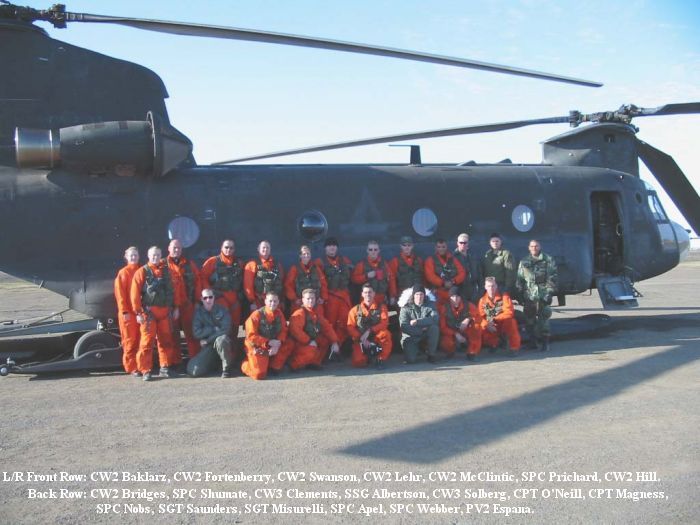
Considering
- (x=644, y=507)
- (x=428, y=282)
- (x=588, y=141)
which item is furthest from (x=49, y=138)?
(x=588, y=141)

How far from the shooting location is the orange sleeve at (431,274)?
26.8ft

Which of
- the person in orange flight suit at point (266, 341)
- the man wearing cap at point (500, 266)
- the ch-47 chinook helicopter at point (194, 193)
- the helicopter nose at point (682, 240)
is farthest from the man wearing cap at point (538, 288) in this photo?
the helicopter nose at point (682, 240)

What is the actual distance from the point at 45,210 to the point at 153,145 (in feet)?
5.24

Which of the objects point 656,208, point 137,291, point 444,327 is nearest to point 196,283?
point 137,291

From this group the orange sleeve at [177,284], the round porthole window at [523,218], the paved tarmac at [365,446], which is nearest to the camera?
the paved tarmac at [365,446]

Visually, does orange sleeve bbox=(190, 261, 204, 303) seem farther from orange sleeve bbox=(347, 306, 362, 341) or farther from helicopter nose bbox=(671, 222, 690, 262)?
helicopter nose bbox=(671, 222, 690, 262)

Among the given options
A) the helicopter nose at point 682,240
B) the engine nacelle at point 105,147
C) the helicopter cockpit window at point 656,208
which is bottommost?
the helicopter nose at point 682,240

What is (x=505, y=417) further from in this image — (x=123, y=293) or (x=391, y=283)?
(x=123, y=293)

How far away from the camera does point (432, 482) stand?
3697mm

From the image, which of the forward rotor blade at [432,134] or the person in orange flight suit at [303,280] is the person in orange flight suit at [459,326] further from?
the forward rotor blade at [432,134]

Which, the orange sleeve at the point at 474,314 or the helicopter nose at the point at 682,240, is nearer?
the orange sleeve at the point at 474,314

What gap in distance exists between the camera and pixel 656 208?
35.2 feet

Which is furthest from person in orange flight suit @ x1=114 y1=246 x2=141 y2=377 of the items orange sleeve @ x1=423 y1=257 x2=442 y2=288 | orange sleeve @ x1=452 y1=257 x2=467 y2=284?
orange sleeve @ x1=452 y1=257 x2=467 y2=284

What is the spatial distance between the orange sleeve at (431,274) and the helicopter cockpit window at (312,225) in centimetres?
157
